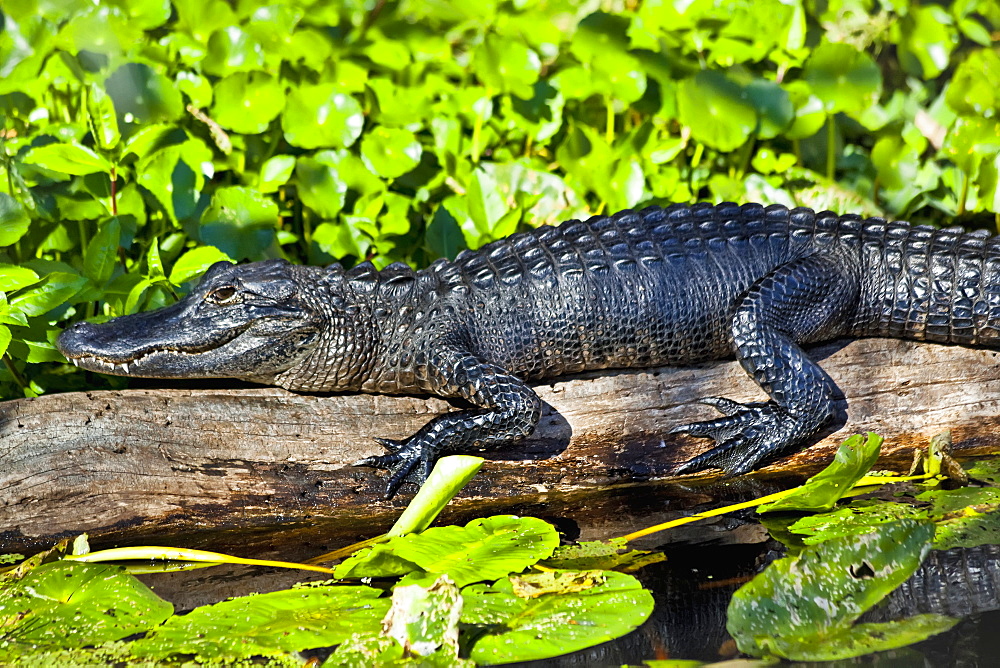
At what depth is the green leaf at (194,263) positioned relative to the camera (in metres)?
3.47

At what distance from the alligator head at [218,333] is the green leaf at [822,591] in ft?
5.83

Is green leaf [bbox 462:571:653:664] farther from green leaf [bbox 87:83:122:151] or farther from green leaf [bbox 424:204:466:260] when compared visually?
green leaf [bbox 87:83:122:151]

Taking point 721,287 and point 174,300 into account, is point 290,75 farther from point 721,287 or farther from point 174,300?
point 721,287

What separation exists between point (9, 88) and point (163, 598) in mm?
2655

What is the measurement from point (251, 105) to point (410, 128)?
0.89 metres

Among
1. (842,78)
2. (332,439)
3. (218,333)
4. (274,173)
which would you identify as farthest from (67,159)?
(842,78)

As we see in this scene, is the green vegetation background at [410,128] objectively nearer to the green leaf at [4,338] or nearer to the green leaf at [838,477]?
the green leaf at [4,338]

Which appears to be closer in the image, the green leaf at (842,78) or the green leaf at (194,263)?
the green leaf at (194,263)

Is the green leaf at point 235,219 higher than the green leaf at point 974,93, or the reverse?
the green leaf at point 974,93

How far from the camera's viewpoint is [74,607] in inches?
89.8

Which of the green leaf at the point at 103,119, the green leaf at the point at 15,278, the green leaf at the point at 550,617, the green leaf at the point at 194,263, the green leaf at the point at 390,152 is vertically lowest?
the green leaf at the point at 550,617

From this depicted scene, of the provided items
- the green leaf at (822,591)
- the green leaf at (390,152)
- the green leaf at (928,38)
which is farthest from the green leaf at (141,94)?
the green leaf at (928,38)

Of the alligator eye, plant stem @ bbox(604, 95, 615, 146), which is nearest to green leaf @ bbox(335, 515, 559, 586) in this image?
the alligator eye

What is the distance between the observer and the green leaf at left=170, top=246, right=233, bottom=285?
347cm
